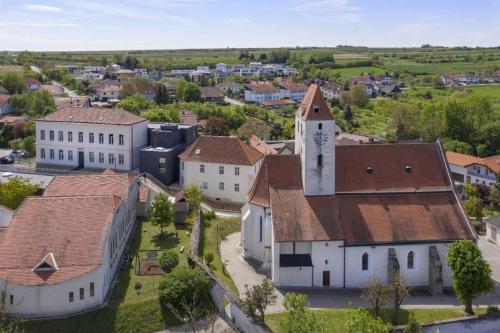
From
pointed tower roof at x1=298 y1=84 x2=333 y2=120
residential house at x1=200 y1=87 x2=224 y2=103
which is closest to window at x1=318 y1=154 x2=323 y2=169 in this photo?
pointed tower roof at x1=298 y1=84 x2=333 y2=120

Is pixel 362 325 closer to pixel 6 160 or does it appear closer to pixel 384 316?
pixel 384 316

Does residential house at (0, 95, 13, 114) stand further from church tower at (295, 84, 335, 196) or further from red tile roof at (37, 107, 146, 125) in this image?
church tower at (295, 84, 335, 196)

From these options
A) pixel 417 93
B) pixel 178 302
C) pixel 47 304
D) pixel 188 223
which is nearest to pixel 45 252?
pixel 47 304

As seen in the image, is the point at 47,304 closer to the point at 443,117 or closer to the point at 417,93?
the point at 443,117

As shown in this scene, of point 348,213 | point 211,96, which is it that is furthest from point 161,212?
point 211,96

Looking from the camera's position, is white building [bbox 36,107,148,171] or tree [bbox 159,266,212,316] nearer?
tree [bbox 159,266,212,316]
